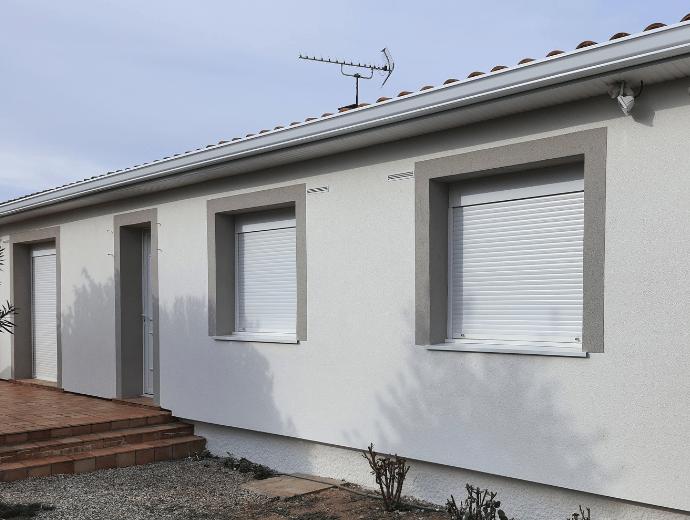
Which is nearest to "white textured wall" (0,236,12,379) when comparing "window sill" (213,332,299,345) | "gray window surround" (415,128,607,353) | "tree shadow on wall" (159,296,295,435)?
"tree shadow on wall" (159,296,295,435)

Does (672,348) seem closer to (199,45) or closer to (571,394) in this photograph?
(571,394)

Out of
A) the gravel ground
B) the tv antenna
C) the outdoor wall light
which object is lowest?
the gravel ground

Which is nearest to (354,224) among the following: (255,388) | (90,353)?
(255,388)

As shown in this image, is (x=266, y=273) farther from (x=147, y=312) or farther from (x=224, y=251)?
(x=147, y=312)

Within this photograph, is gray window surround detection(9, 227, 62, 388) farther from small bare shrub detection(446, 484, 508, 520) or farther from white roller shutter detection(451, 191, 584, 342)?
small bare shrub detection(446, 484, 508, 520)

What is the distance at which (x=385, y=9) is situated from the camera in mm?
15734

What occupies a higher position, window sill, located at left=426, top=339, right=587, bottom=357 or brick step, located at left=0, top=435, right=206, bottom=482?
window sill, located at left=426, top=339, right=587, bottom=357

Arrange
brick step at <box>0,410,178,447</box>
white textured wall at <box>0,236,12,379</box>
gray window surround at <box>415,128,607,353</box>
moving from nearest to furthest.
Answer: gray window surround at <box>415,128,607,353</box> < brick step at <box>0,410,178,447</box> < white textured wall at <box>0,236,12,379</box>

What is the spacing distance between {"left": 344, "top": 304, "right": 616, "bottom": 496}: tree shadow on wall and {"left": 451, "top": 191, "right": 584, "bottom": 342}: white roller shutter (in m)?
0.38

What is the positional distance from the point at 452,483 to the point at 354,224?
2564mm

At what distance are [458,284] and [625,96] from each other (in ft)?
7.24

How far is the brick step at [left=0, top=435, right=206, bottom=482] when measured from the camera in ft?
22.9

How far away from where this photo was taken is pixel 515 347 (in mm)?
5488

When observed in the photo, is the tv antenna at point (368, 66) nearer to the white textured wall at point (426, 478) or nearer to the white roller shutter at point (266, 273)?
the white roller shutter at point (266, 273)
